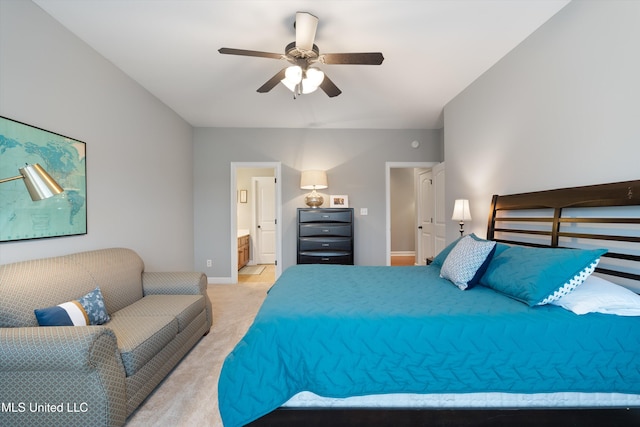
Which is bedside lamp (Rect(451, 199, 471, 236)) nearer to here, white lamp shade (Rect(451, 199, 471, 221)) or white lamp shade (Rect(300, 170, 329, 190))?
white lamp shade (Rect(451, 199, 471, 221))

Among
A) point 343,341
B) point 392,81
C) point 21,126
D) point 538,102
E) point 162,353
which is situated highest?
point 392,81

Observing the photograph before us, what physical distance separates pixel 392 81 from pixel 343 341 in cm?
289

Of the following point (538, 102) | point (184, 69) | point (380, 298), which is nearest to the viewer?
point (380, 298)

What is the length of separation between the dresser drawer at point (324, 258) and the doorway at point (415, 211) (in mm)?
942

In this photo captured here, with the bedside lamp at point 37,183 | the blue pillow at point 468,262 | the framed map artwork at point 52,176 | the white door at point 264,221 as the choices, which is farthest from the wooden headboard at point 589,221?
the white door at point 264,221

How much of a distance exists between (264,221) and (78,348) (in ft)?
19.0

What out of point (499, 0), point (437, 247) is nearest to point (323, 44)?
point (499, 0)

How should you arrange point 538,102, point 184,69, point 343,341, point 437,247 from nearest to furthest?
point 343,341, point 538,102, point 184,69, point 437,247

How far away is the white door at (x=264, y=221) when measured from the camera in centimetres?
711

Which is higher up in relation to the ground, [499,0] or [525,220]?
[499,0]

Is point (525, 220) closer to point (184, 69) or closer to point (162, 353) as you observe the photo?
point (162, 353)

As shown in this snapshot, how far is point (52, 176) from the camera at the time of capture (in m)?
2.19

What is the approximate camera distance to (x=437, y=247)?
498cm

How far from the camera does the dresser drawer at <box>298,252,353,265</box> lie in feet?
14.7
